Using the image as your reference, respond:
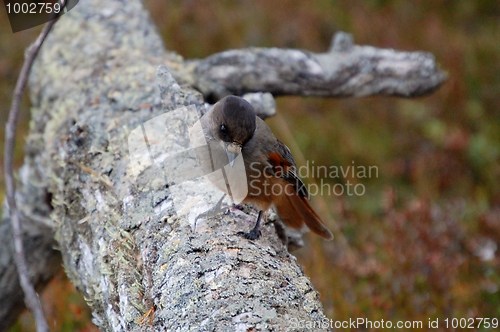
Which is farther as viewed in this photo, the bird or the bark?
the bird

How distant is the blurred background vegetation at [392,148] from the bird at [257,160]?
3.12 ft

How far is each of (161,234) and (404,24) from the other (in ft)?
22.3

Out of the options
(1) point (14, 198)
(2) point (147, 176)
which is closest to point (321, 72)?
(2) point (147, 176)

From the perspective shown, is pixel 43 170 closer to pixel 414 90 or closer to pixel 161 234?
pixel 161 234

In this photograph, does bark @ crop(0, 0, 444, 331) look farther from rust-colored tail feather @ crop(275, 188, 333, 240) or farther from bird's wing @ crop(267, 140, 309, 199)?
rust-colored tail feather @ crop(275, 188, 333, 240)

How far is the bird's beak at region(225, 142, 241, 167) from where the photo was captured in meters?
3.99

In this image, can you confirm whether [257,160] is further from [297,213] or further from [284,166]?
[297,213]

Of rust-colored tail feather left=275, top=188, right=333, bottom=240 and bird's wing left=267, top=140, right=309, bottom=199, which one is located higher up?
bird's wing left=267, top=140, right=309, bottom=199

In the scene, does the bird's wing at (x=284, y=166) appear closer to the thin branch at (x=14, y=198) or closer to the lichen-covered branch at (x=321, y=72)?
the lichen-covered branch at (x=321, y=72)

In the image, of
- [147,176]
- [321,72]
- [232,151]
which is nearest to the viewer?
[147,176]

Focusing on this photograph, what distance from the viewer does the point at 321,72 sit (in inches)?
198

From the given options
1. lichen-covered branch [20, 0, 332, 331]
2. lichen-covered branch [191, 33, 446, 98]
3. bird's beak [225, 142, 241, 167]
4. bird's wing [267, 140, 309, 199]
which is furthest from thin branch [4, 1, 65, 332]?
lichen-covered branch [191, 33, 446, 98]

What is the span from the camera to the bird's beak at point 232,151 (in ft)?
13.1

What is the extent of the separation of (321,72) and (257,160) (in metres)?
1.13
